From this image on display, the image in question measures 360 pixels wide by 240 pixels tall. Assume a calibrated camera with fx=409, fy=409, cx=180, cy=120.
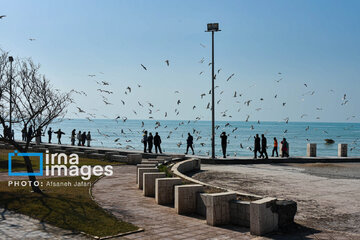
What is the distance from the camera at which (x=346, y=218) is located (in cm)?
966

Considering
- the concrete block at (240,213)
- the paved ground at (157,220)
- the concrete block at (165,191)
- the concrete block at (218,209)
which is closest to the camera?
the paved ground at (157,220)

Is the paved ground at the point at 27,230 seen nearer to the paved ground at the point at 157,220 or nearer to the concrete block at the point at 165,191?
the paved ground at the point at 157,220

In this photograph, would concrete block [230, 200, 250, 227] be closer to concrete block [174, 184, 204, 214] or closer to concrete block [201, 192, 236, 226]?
concrete block [201, 192, 236, 226]

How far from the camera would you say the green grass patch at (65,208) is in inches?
335

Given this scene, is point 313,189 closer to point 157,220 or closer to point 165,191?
point 165,191

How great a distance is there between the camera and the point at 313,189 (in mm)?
13852

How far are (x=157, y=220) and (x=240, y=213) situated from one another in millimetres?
1889

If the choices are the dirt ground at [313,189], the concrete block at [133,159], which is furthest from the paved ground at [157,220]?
the concrete block at [133,159]

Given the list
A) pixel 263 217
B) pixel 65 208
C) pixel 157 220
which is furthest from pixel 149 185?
pixel 263 217

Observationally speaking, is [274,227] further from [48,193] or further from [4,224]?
[48,193]

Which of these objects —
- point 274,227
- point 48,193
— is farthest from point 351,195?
point 48,193

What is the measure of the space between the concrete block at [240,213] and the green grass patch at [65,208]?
7.17 ft

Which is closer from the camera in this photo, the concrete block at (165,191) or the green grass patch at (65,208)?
the green grass patch at (65,208)

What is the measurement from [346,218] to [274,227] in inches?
92.8
